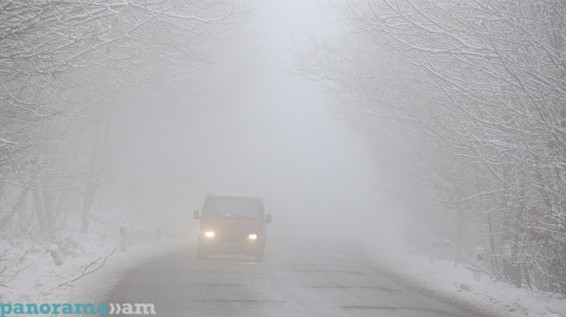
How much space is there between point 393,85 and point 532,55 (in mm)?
6407

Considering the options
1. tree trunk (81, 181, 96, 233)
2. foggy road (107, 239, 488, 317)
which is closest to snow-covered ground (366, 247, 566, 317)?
foggy road (107, 239, 488, 317)

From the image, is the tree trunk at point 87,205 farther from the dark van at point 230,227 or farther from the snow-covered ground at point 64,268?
the dark van at point 230,227

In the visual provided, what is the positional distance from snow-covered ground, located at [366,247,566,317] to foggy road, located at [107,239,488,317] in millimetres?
737

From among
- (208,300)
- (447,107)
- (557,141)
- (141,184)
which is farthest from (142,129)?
(557,141)

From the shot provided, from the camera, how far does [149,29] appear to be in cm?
1423

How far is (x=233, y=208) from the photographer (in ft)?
53.5

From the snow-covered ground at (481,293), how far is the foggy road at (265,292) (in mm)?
737

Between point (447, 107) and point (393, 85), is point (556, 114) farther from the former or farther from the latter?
point (393, 85)

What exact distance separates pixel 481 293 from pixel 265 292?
4.67 metres

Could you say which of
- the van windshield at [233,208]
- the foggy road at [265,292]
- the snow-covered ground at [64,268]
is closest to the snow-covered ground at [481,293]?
the foggy road at [265,292]

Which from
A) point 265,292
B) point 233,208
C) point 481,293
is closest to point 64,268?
point 265,292

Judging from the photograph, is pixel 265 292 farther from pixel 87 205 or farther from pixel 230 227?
pixel 87 205

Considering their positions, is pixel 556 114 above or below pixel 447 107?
below

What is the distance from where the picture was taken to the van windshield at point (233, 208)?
636 inches
